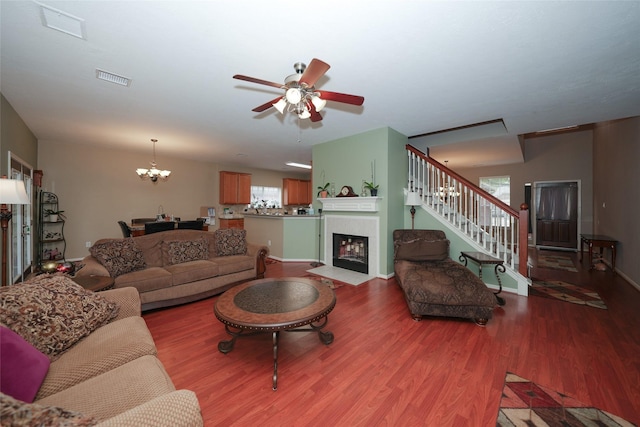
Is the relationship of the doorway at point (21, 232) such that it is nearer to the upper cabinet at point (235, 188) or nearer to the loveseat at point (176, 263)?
the loveseat at point (176, 263)

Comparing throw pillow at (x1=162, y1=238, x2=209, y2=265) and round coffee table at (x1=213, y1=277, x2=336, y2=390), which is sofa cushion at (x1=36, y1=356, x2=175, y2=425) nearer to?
round coffee table at (x1=213, y1=277, x2=336, y2=390)

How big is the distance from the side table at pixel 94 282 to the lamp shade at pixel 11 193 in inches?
33.0

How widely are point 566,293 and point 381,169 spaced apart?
10.9 feet

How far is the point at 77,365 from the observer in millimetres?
1312

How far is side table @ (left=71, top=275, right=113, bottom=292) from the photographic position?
2296 millimetres

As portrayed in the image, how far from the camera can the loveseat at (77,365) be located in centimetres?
84

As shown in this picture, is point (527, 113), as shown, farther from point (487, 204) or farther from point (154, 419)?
point (154, 419)

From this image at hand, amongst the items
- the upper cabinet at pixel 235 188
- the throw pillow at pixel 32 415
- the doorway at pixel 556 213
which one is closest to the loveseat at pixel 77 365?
the throw pillow at pixel 32 415

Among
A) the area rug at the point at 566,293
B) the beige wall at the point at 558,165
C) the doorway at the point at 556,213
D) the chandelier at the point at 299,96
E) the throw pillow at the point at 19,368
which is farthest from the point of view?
the doorway at the point at 556,213

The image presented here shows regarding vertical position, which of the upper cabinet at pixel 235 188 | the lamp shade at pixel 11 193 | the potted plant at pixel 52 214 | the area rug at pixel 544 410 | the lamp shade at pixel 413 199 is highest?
the upper cabinet at pixel 235 188

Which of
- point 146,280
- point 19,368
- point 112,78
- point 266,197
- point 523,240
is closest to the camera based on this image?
point 19,368

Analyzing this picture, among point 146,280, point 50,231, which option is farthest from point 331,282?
point 50,231

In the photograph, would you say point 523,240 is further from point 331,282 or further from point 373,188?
point 331,282

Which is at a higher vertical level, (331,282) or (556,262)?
(556,262)
